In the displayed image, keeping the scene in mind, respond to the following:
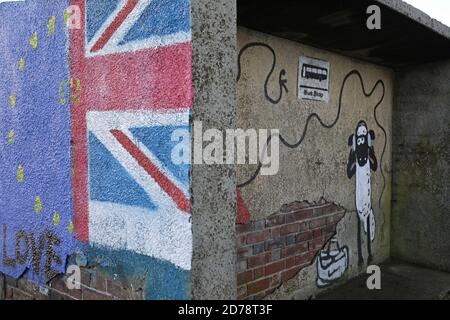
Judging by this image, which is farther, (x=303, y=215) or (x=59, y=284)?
(x=303, y=215)

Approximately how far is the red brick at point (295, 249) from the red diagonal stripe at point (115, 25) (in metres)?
1.85

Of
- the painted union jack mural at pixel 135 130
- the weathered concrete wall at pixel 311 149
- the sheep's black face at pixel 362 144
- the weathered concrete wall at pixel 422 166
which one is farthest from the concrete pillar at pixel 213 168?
the weathered concrete wall at pixel 422 166

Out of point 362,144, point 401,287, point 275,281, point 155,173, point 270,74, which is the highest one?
point 270,74

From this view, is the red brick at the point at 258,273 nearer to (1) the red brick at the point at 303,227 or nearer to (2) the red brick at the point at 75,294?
(1) the red brick at the point at 303,227

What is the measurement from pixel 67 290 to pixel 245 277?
43.8 inches

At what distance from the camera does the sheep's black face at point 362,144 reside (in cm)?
381

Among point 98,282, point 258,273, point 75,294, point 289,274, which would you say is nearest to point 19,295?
point 75,294

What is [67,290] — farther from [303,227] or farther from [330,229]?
[330,229]

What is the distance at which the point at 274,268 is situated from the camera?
9.87 feet

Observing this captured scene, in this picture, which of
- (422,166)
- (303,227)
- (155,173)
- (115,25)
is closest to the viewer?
(155,173)

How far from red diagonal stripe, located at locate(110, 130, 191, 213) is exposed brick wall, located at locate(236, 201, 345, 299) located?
3.02 feet

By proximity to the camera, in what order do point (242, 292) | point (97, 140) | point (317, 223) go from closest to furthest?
point (97, 140) < point (242, 292) < point (317, 223)

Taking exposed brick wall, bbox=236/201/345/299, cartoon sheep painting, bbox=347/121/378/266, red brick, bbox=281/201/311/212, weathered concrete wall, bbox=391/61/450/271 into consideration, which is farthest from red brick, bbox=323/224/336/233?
weathered concrete wall, bbox=391/61/450/271

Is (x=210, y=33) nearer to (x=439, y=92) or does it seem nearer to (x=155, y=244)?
(x=155, y=244)
